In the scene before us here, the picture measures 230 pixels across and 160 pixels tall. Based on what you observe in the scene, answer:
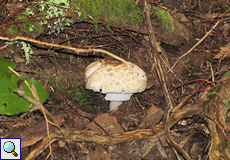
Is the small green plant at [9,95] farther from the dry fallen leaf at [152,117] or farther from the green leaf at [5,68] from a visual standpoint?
the dry fallen leaf at [152,117]

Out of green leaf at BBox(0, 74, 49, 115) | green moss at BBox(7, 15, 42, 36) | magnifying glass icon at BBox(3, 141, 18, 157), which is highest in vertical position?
green moss at BBox(7, 15, 42, 36)

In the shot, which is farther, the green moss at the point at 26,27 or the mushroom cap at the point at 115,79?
the mushroom cap at the point at 115,79

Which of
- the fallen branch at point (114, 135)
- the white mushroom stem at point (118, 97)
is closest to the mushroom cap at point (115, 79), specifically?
the white mushroom stem at point (118, 97)

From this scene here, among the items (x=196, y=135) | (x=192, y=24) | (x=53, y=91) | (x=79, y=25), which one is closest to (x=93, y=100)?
(x=53, y=91)

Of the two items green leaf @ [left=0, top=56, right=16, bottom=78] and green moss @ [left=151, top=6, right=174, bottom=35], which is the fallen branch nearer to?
green leaf @ [left=0, top=56, right=16, bottom=78]

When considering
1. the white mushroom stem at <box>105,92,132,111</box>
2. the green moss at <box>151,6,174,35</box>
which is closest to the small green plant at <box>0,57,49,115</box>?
the white mushroom stem at <box>105,92,132,111</box>

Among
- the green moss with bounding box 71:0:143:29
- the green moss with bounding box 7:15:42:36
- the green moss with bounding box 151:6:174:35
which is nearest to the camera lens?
the green moss with bounding box 7:15:42:36

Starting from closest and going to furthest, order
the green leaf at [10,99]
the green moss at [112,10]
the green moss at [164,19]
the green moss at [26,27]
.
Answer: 1. the green leaf at [10,99]
2. the green moss at [26,27]
3. the green moss at [112,10]
4. the green moss at [164,19]
